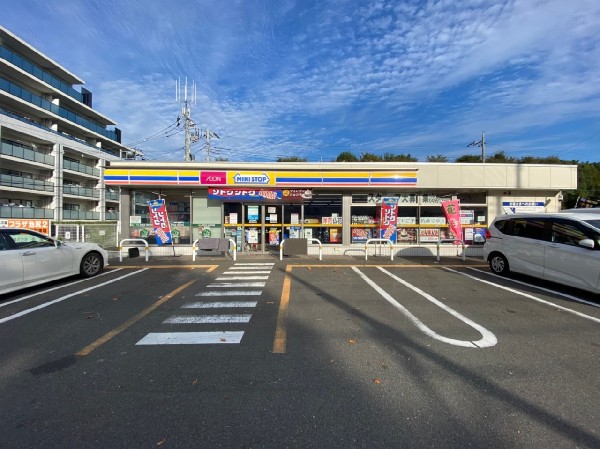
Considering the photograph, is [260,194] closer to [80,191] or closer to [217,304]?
[217,304]

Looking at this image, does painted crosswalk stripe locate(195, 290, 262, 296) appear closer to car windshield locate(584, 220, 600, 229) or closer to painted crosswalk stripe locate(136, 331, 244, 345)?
painted crosswalk stripe locate(136, 331, 244, 345)

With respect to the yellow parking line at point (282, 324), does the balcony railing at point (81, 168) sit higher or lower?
higher

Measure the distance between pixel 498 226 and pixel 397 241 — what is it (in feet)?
20.3

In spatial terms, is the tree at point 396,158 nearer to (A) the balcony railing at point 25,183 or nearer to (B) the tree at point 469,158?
(B) the tree at point 469,158

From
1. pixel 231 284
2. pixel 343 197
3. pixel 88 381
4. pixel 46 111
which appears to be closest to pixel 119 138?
pixel 46 111

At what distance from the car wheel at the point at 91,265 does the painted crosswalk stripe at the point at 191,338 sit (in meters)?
5.86

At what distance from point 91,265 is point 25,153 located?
35.8 m

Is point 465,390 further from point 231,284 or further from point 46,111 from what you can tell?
point 46,111

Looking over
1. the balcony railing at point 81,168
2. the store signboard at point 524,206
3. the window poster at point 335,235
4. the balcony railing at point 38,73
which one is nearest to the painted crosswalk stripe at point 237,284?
the window poster at point 335,235

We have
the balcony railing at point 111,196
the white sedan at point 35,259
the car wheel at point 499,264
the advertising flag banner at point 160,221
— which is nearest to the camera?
the white sedan at point 35,259

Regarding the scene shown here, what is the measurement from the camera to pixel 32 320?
5609 millimetres

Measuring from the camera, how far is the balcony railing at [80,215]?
4066cm

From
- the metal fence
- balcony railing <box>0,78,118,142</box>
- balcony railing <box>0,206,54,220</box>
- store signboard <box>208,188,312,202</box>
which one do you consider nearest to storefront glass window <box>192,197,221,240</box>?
store signboard <box>208,188,312,202</box>

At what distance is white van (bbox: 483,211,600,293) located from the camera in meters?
6.88
